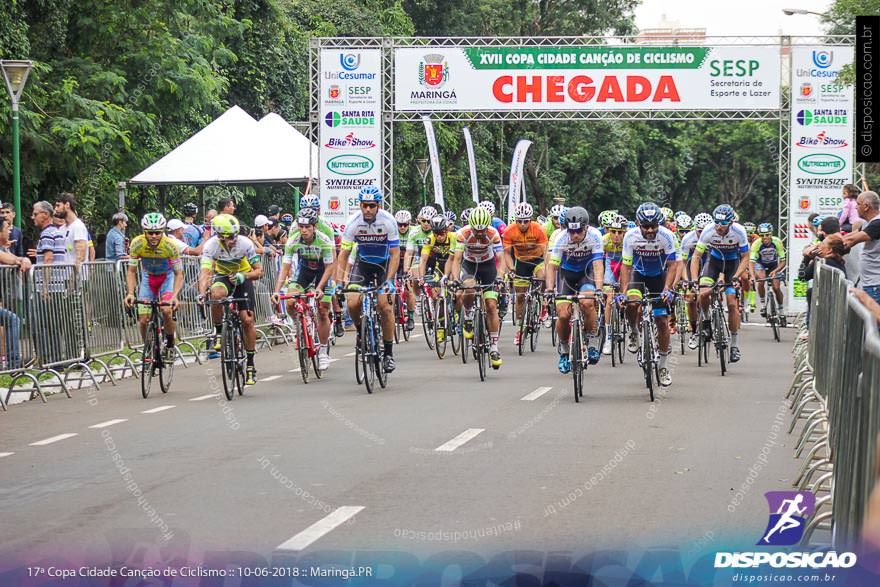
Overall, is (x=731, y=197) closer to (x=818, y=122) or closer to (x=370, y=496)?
(x=818, y=122)

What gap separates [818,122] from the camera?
3033cm

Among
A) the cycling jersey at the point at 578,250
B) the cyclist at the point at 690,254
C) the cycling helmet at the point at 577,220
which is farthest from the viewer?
the cyclist at the point at 690,254

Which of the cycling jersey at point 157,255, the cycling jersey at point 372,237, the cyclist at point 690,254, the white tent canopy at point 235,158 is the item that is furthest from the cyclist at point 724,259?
the white tent canopy at point 235,158

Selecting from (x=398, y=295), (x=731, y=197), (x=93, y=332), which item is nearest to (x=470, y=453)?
(x=93, y=332)

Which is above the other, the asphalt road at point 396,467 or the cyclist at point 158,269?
the cyclist at point 158,269

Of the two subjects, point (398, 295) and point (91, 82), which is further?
point (91, 82)

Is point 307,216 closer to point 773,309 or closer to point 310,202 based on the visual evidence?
point 310,202

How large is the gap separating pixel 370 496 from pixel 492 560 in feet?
6.41

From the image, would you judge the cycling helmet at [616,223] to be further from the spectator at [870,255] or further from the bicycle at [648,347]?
the spectator at [870,255]

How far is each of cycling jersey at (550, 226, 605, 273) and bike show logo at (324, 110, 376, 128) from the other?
1576 centimetres

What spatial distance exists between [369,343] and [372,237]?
1.58 m

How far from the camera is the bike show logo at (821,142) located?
1192 inches

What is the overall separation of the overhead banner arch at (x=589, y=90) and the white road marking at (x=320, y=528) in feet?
73.0

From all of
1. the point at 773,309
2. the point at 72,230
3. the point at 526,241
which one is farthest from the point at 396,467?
the point at 773,309
